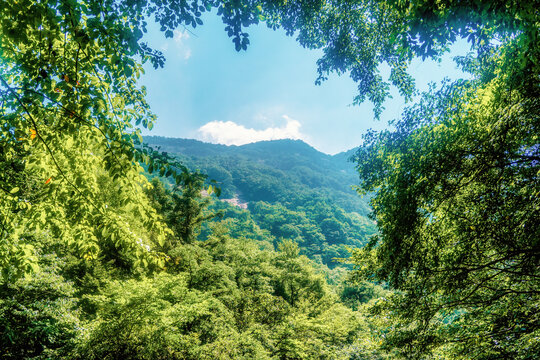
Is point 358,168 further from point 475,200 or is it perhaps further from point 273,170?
point 273,170

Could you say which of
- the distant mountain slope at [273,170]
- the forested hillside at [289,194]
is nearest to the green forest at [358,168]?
the forested hillside at [289,194]

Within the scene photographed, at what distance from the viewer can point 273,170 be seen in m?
114

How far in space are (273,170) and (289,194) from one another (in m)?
24.4

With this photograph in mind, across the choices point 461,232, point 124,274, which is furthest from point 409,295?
point 124,274

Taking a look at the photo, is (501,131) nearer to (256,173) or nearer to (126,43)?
(126,43)

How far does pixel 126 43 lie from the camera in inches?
78.5

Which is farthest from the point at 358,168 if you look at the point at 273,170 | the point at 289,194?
the point at 273,170

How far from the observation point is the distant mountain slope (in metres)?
94.5

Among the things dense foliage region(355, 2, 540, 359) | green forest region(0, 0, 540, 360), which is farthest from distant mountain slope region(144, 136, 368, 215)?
dense foliage region(355, 2, 540, 359)

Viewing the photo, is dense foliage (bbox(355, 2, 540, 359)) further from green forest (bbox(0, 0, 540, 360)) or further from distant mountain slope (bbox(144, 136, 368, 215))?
distant mountain slope (bbox(144, 136, 368, 215))

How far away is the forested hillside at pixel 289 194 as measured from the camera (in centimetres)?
6262

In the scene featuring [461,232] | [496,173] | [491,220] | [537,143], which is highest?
[537,143]

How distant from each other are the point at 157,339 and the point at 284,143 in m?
165

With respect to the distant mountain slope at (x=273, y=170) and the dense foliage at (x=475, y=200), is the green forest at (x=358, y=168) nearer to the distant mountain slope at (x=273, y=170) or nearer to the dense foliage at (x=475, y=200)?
the dense foliage at (x=475, y=200)
